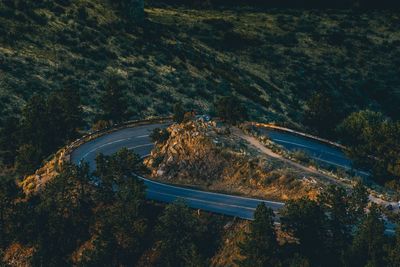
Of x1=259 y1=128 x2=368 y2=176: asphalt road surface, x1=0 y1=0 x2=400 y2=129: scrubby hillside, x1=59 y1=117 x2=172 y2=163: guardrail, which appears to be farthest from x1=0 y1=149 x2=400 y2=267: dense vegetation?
x1=0 y1=0 x2=400 y2=129: scrubby hillside

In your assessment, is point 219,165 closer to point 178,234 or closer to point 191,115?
point 191,115

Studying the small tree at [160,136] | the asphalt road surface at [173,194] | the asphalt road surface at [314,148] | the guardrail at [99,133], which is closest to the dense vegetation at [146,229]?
the asphalt road surface at [173,194]

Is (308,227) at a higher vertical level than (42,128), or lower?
higher

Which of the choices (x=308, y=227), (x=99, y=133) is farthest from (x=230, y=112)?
(x=308, y=227)

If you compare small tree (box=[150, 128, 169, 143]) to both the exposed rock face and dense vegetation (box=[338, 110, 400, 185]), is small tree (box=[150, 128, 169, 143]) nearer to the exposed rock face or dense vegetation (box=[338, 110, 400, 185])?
the exposed rock face

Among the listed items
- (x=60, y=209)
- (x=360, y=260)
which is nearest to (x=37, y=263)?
(x=60, y=209)
